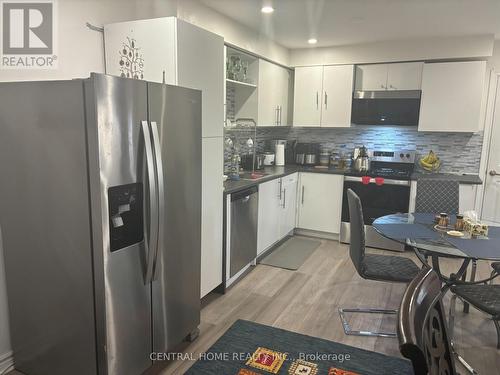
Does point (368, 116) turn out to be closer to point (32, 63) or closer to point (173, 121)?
point (173, 121)

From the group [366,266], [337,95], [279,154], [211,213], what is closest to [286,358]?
[366,266]

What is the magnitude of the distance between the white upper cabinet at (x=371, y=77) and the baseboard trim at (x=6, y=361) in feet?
14.2

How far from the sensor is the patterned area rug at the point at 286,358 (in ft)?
7.40

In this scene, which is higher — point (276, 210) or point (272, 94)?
point (272, 94)

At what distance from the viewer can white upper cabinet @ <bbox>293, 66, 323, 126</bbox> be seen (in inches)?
193

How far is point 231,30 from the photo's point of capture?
3590mm

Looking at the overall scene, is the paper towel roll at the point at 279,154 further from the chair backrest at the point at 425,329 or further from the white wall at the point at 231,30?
the chair backrest at the point at 425,329

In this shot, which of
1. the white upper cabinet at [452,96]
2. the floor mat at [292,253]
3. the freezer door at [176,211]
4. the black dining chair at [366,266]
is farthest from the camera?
the white upper cabinet at [452,96]

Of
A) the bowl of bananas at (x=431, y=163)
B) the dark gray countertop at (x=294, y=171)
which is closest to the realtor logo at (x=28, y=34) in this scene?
the dark gray countertop at (x=294, y=171)

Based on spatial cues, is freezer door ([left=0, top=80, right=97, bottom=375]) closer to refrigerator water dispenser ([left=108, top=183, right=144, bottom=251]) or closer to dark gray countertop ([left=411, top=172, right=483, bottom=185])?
refrigerator water dispenser ([left=108, top=183, right=144, bottom=251])

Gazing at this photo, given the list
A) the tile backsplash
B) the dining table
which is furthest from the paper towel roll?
the dining table

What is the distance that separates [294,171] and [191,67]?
2.43m

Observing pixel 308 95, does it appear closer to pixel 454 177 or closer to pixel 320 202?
pixel 320 202

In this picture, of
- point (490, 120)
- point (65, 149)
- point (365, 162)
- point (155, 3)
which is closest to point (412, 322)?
point (65, 149)
